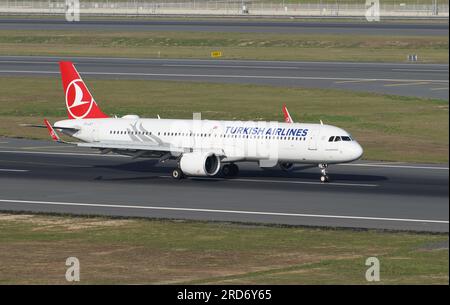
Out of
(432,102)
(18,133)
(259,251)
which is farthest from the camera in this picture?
(432,102)

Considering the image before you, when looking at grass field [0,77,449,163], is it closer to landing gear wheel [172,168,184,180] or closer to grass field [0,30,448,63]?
landing gear wheel [172,168,184,180]

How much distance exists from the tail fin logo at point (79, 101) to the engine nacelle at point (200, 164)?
10795 millimetres

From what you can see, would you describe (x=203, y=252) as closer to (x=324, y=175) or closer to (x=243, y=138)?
(x=243, y=138)

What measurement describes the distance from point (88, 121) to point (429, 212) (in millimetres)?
29180

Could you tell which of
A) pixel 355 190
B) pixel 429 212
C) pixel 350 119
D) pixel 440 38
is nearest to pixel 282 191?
pixel 355 190

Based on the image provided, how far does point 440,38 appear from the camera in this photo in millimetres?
186500

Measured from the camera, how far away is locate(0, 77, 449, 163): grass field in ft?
326

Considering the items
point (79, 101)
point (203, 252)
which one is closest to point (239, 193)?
point (79, 101)

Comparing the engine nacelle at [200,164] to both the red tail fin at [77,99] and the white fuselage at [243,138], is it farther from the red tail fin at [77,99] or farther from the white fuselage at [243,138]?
the red tail fin at [77,99]

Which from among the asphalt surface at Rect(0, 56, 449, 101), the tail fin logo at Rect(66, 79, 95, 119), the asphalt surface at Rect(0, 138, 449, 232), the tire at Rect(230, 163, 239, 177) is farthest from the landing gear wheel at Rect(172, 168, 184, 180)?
the asphalt surface at Rect(0, 56, 449, 101)

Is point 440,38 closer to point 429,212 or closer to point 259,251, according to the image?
point 429,212

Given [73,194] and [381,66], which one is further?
[381,66]

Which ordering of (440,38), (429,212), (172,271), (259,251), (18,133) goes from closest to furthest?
(172,271) < (259,251) < (429,212) < (18,133) < (440,38)

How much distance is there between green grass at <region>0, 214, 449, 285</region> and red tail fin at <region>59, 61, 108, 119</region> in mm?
19703
